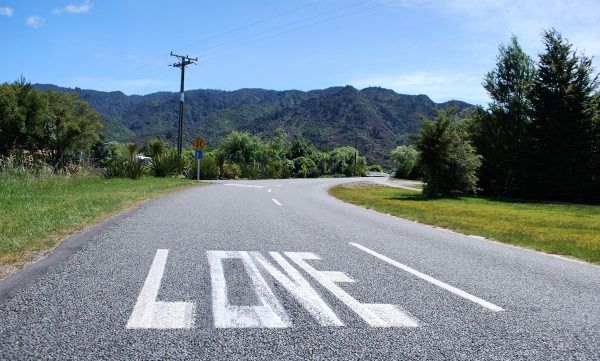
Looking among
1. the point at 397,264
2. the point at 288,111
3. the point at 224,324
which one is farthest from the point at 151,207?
the point at 288,111

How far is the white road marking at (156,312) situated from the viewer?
3.62m

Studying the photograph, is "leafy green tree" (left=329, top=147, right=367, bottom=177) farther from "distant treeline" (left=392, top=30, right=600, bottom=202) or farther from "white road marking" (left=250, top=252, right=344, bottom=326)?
"white road marking" (left=250, top=252, right=344, bottom=326)

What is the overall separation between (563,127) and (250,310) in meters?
33.2

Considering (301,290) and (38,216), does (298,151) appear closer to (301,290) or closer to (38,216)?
(38,216)

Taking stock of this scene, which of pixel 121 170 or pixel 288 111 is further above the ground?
pixel 288 111

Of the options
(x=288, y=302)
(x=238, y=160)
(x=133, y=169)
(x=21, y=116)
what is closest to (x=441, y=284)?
(x=288, y=302)

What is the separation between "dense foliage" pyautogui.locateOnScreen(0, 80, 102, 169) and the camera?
4016cm

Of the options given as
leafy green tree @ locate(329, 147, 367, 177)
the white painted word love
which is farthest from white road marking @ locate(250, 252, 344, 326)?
leafy green tree @ locate(329, 147, 367, 177)

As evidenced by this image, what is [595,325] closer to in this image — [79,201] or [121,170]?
[79,201]

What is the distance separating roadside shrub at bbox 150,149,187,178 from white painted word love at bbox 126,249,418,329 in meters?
28.5

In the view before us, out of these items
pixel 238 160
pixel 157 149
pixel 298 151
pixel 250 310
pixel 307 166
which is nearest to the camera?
pixel 250 310

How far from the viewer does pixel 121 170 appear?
26.7 m

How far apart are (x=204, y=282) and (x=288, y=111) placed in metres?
195

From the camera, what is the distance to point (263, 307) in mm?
4176
